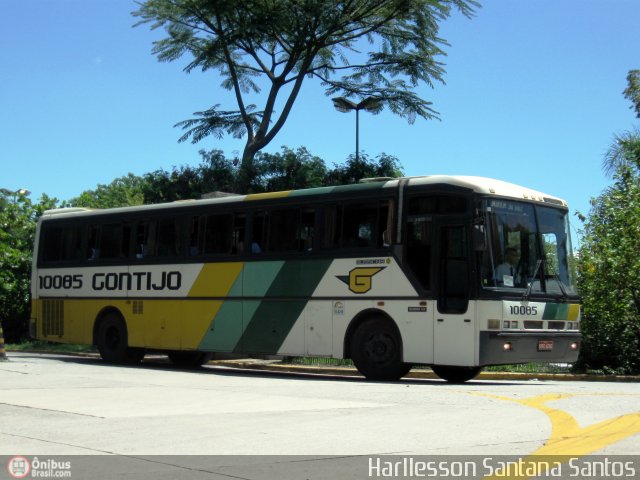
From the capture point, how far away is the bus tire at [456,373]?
16828mm

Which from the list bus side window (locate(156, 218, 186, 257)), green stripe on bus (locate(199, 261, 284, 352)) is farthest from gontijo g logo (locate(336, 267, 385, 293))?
bus side window (locate(156, 218, 186, 257))

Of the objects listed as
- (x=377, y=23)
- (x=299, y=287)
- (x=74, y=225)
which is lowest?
(x=299, y=287)

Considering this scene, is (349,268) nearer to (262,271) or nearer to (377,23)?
(262,271)

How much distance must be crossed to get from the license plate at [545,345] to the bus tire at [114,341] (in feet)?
32.2

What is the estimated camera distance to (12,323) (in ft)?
109

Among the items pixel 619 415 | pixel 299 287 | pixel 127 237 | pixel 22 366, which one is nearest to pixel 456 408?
pixel 619 415

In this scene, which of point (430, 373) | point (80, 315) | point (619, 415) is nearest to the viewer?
point (619, 415)

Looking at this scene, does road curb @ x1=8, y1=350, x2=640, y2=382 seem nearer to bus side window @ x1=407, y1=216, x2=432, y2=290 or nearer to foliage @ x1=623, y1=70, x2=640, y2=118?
bus side window @ x1=407, y1=216, x2=432, y2=290

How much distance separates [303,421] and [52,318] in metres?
14.2

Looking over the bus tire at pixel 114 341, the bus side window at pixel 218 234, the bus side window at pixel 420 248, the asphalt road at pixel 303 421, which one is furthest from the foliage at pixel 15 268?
the bus side window at pixel 420 248

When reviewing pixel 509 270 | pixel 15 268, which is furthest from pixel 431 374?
pixel 15 268

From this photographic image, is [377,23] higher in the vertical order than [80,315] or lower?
higher

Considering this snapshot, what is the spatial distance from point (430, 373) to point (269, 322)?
4.02 m

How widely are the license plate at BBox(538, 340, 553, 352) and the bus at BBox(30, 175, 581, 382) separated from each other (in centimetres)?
3
